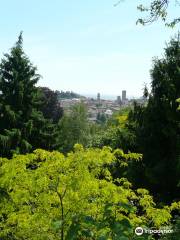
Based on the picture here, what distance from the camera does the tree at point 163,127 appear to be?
19.8 m

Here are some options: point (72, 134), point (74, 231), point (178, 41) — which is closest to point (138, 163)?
Answer: point (178, 41)

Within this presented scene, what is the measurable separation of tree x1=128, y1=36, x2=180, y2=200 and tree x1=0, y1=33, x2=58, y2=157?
8.19 meters

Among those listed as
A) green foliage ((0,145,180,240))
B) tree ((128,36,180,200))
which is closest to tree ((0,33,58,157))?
tree ((128,36,180,200))

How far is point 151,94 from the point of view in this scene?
22.8m

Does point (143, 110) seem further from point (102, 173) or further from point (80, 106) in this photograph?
point (80, 106)

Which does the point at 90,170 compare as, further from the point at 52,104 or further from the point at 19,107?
the point at 52,104

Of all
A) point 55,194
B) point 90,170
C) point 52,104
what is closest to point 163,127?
point 90,170

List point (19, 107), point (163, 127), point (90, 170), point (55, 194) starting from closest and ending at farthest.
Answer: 1. point (55, 194)
2. point (90, 170)
3. point (163, 127)
4. point (19, 107)

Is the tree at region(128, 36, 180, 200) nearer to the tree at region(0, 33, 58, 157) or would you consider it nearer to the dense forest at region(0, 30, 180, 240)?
the dense forest at region(0, 30, 180, 240)

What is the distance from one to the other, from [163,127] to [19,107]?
11237 millimetres

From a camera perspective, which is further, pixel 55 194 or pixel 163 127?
pixel 163 127

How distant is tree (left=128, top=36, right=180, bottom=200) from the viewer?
1984 cm

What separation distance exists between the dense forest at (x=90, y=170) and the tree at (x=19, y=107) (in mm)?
64

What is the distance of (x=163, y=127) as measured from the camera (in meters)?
20.7
